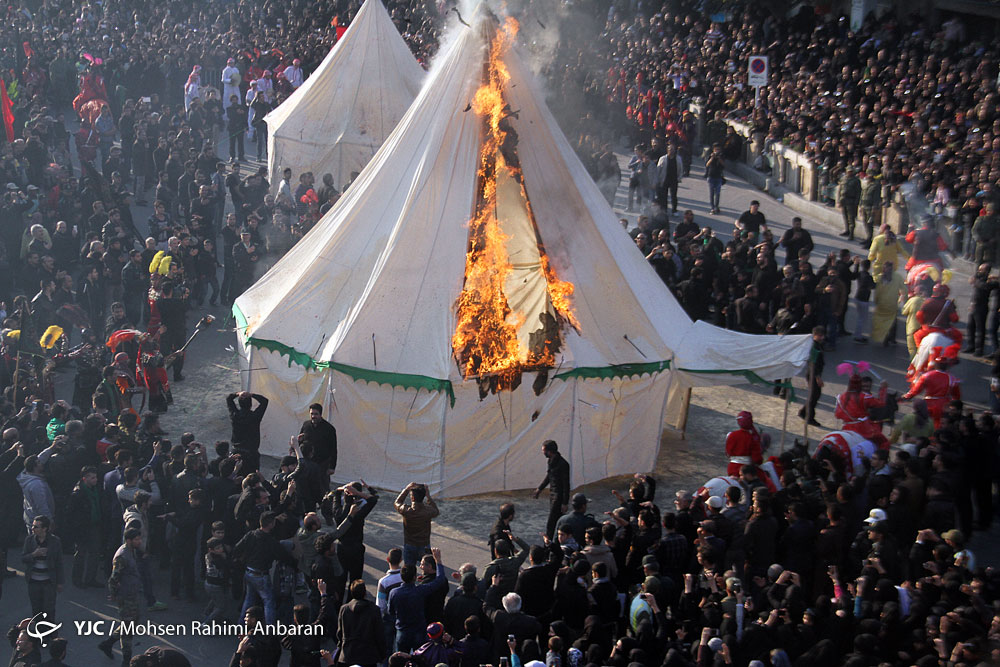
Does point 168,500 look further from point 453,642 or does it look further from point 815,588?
point 815,588

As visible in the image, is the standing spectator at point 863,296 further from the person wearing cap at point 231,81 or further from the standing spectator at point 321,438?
the person wearing cap at point 231,81

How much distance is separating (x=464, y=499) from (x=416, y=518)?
2.50 meters

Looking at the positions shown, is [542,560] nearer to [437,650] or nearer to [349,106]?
[437,650]

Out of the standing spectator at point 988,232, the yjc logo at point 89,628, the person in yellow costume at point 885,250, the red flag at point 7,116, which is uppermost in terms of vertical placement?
the red flag at point 7,116

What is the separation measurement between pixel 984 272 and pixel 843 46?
39.5 ft

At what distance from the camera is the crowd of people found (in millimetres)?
8984

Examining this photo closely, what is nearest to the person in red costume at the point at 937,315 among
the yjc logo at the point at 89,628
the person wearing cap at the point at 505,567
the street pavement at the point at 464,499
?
the street pavement at the point at 464,499

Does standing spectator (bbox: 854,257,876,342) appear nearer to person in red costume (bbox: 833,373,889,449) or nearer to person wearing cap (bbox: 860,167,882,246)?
person wearing cap (bbox: 860,167,882,246)

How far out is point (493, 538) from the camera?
32.4ft

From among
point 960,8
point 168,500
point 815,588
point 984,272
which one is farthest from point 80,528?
point 960,8

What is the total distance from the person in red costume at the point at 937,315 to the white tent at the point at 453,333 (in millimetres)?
2938

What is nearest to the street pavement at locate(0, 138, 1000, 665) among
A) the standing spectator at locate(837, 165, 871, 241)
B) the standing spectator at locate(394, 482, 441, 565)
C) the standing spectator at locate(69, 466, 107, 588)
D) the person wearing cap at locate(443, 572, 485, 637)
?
the standing spectator at locate(69, 466, 107, 588)

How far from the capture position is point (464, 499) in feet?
43.2

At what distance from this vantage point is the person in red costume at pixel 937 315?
15.1 metres
